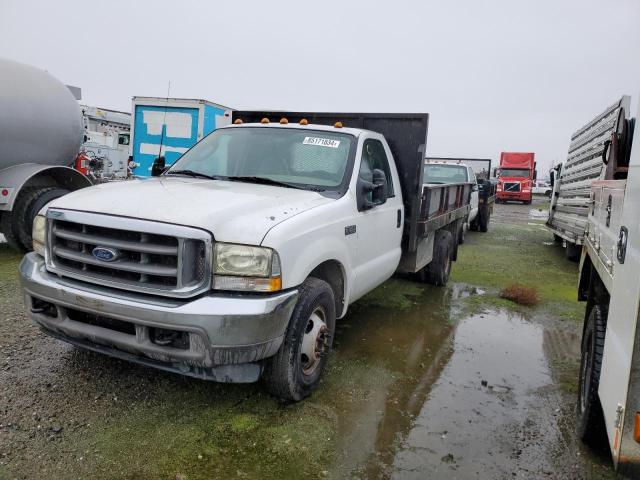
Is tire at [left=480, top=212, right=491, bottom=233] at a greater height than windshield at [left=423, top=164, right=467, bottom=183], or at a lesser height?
lesser

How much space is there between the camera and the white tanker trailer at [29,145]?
716cm

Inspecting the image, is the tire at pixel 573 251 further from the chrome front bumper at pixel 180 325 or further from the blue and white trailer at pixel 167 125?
the chrome front bumper at pixel 180 325

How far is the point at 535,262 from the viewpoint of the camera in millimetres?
10508

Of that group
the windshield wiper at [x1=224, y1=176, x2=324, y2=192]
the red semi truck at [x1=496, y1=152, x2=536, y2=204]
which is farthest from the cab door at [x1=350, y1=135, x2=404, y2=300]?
the red semi truck at [x1=496, y1=152, x2=536, y2=204]

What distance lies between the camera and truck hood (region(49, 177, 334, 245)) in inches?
120

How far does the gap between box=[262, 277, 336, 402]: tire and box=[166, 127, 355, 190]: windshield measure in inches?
40.7

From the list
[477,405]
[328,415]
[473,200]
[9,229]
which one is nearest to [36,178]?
[9,229]

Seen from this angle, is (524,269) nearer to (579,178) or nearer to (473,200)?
(579,178)

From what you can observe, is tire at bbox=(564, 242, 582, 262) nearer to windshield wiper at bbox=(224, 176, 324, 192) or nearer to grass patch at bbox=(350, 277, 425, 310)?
grass patch at bbox=(350, 277, 425, 310)

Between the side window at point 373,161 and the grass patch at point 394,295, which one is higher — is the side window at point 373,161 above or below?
above

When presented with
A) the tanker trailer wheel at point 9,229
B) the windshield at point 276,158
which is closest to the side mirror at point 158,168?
the windshield at point 276,158

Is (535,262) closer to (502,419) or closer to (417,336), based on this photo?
(417,336)

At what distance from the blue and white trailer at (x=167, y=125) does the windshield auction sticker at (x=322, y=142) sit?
8.52m

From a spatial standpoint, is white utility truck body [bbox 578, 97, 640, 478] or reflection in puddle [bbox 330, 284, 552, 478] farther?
reflection in puddle [bbox 330, 284, 552, 478]
